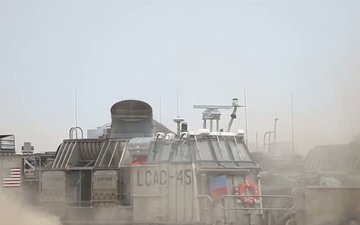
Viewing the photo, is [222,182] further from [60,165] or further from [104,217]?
[60,165]

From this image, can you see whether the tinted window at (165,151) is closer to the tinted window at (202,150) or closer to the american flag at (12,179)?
the tinted window at (202,150)

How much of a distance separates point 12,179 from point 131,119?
3908mm

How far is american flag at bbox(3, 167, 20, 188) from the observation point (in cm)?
2272

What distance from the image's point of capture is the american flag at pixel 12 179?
894 inches

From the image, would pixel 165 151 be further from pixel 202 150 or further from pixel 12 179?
pixel 12 179

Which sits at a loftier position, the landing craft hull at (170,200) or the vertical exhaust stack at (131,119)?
the vertical exhaust stack at (131,119)

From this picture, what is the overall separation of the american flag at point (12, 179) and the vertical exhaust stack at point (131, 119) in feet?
10.3

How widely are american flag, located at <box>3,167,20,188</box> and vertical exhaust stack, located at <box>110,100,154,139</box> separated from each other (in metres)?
3.14

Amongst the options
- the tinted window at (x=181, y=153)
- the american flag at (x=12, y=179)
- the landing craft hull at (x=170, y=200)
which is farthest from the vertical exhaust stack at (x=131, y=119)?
the tinted window at (x=181, y=153)

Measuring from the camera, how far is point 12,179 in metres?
22.8

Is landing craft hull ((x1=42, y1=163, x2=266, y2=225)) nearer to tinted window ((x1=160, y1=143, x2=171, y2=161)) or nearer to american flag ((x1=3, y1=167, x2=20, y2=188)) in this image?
tinted window ((x1=160, y1=143, x2=171, y2=161))

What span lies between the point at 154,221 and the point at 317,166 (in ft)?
17.4

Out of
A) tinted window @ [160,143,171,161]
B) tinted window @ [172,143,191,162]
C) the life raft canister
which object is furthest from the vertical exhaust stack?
the life raft canister

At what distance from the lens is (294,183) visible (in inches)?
846
